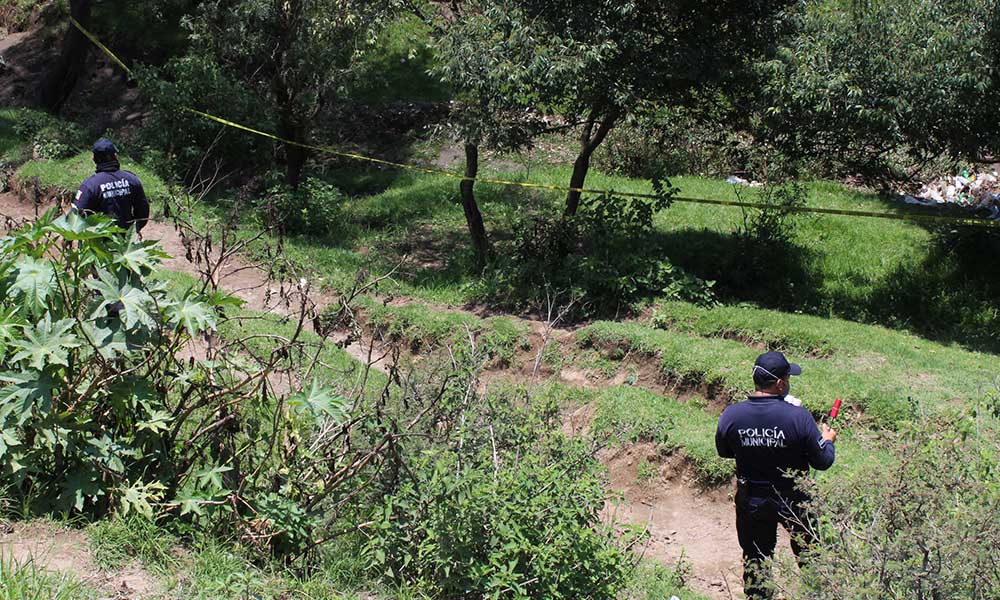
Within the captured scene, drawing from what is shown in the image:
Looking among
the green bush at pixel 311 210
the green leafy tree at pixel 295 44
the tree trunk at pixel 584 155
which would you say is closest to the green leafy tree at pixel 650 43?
the tree trunk at pixel 584 155

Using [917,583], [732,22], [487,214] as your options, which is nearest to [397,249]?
[487,214]

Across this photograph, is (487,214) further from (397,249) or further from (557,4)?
(557,4)

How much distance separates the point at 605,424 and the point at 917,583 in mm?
4467

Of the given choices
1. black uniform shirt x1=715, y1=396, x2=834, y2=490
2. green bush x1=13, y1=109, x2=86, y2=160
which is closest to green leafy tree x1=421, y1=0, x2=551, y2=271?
black uniform shirt x1=715, y1=396, x2=834, y2=490

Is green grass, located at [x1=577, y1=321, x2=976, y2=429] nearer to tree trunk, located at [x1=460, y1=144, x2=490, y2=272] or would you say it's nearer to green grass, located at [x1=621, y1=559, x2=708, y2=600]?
green grass, located at [x1=621, y1=559, x2=708, y2=600]

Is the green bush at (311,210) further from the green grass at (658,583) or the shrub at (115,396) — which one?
the shrub at (115,396)

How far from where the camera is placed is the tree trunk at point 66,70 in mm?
17845

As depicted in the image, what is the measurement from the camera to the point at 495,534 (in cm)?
438

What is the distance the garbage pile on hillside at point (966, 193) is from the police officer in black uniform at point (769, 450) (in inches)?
386

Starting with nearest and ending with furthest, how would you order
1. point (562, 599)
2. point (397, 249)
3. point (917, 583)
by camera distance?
point (917, 583) → point (562, 599) → point (397, 249)

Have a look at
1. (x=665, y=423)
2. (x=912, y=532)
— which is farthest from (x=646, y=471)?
(x=912, y=532)

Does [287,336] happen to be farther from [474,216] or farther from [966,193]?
[966,193]

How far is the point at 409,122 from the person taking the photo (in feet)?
57.9

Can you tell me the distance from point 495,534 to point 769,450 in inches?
61.2
